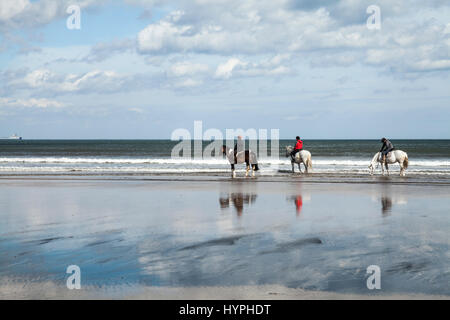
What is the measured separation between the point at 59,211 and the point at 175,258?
20.5ft

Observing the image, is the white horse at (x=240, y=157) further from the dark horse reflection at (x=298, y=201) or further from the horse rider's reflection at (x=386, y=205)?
the horse rider's reflection at (x=386, y=205)

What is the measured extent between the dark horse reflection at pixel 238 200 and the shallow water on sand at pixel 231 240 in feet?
0.11

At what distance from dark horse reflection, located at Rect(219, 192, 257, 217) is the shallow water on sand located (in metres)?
0.03

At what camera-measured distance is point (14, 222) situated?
10.5 metres

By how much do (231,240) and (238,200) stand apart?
6137mm

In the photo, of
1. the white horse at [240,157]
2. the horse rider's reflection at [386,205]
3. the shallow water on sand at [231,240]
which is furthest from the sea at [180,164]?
the shallow water on sand at [231,240]

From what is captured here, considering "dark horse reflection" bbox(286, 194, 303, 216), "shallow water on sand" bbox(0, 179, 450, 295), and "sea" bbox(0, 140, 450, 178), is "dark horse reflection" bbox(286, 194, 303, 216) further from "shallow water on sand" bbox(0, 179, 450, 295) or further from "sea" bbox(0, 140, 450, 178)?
"sea" bbox(0, 140, 450, 178)

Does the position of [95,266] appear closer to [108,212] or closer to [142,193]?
[108,212]

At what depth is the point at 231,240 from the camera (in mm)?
8578

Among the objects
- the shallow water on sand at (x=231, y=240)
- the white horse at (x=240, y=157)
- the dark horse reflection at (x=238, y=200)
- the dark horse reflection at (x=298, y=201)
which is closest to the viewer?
the shallow water on sand at (x=231, y=240)

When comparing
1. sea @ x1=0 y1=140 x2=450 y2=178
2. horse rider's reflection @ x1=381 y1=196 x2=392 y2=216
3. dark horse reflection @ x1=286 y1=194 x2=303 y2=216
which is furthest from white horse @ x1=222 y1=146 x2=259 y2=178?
horse rider's reflection @ x1=381 y1=196 x2=392 y2=216

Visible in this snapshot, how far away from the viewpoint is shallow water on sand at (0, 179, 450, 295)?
6.29m

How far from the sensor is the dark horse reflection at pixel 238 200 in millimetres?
13055

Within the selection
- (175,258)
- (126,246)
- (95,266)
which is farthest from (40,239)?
(175,258)
